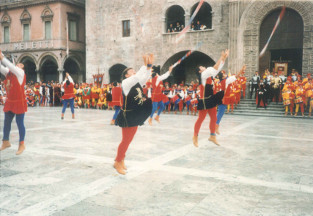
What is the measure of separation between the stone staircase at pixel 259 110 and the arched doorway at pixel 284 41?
3716 millimetres

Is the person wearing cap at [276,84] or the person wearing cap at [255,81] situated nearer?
the person wearing cap at [276,84]

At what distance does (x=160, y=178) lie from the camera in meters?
5.00

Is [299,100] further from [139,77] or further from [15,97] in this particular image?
[15,97]

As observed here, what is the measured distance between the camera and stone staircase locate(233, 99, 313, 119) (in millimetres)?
16862

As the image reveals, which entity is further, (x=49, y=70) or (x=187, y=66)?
(x=49, y=70)

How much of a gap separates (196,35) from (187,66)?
137 inches

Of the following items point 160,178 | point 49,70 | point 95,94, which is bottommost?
point 160,178

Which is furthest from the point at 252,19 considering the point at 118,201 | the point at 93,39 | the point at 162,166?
the point at 118,201

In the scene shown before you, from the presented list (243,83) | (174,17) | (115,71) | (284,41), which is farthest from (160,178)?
(115,71)

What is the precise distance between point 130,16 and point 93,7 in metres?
4.04

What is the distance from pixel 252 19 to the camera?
66.4 ft

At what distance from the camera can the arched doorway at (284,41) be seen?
19.7m

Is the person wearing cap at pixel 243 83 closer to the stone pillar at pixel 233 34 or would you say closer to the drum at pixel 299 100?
the stone pillar at pixel 233 34

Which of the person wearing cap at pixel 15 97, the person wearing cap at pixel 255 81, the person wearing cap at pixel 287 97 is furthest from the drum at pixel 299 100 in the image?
the person wearing cap at pixel 15 97
